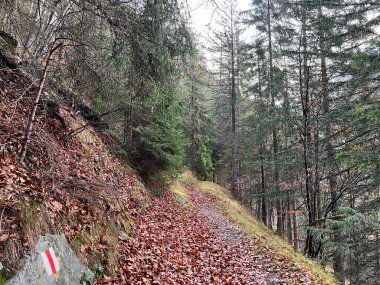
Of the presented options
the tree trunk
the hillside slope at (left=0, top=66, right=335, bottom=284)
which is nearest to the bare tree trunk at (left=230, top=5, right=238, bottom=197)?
the tree trunk

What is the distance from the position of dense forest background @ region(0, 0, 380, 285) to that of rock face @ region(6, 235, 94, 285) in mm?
1607

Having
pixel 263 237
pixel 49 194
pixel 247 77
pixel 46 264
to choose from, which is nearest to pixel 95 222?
pixel 49 194

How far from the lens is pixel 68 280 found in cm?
338

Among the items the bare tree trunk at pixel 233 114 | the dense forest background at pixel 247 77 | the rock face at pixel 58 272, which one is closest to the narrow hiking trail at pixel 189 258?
the rock face at pixel 58 272

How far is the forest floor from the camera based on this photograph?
516cm

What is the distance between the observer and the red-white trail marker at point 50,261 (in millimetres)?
3096

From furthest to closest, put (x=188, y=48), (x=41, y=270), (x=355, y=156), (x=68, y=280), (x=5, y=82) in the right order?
(x=355, y=156)
(x=188, y=48)
(x=5, y=82)
(x=68, y=280)
(x=41, y=270)

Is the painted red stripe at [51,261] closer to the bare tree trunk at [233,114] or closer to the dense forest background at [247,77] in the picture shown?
the dense forest background at [247,77]

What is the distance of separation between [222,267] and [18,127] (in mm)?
5019

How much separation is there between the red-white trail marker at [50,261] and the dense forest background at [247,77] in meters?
1.74

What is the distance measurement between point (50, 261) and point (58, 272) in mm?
200

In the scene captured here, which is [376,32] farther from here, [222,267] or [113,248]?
[113,248]

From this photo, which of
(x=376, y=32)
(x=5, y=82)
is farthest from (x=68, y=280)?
(x=376, y=32)

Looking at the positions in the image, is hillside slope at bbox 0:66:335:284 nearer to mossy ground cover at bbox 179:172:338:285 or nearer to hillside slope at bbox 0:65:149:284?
hillside slope at bbox 0:65:149:284
